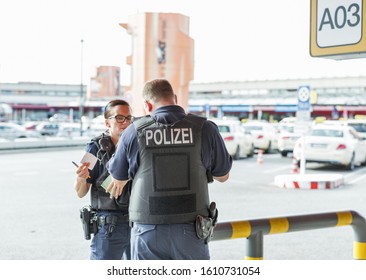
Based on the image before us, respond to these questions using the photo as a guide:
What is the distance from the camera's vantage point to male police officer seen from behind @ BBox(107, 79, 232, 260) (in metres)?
3.20

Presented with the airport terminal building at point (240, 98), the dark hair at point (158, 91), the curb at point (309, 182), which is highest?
the airport terminal building at point (240, 98)

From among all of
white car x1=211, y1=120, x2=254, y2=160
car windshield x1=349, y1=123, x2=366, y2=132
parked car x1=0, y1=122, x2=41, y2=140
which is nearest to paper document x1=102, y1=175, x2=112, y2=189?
white car x1=211, y1=120, x2=254, y2=160

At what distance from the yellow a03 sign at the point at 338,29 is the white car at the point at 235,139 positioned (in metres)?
16.5

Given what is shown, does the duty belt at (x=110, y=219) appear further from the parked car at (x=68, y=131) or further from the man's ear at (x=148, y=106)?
the parked car at (x=68, y=131)

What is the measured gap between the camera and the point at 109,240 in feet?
12.8

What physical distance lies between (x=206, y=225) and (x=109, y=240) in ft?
2.82

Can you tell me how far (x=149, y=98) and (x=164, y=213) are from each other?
61 centimetres

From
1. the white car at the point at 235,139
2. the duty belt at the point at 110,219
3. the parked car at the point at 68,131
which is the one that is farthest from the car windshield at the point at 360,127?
the duty belt at the point at 110,219

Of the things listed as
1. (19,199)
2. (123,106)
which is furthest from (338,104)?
(123,106)

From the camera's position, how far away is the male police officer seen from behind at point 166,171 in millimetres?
3199

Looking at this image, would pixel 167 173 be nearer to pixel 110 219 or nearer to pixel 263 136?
pixel 110 219

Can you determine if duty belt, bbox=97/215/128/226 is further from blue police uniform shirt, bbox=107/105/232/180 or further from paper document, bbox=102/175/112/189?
blue police uniform shirt, bbox=107/105/232/180

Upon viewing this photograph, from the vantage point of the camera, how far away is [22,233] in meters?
8.05

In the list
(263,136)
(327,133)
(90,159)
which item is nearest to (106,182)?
(90,159)
